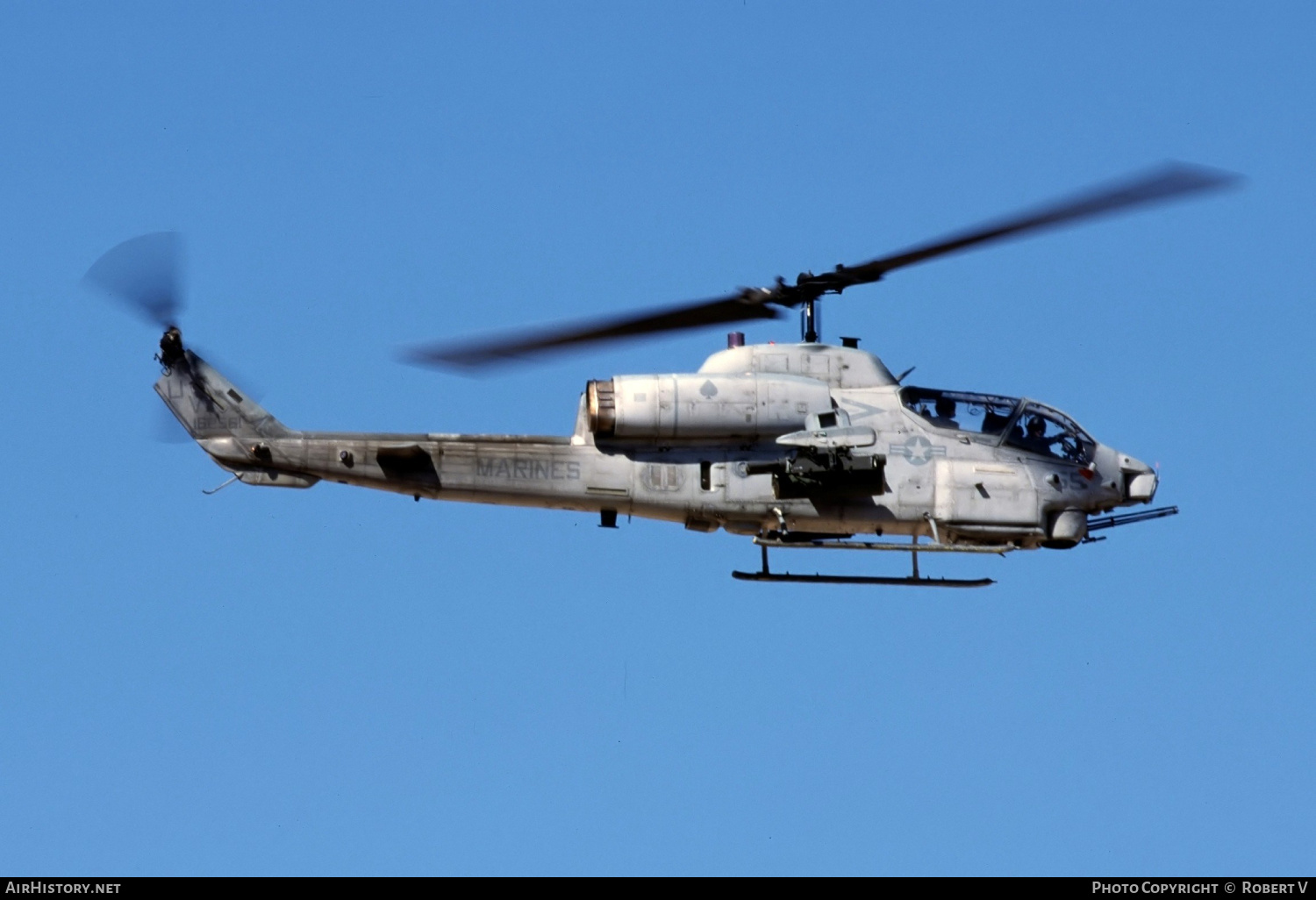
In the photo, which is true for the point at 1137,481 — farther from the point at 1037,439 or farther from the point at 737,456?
the point at 737,456

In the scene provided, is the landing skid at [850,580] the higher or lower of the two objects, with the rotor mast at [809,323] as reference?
lower

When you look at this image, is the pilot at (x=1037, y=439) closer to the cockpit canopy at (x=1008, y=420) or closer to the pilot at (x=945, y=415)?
the cockpit canopy at (x=1008, y=420)

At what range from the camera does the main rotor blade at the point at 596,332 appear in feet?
61.5

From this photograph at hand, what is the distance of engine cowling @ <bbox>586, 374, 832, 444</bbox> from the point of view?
19859 mm

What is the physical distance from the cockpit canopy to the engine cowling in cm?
125

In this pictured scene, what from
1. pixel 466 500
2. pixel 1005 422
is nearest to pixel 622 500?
pixel 466 500

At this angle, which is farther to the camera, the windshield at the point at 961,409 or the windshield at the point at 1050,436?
the windshield at the point at 1050,436

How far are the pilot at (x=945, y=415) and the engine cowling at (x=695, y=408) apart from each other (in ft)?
4.25

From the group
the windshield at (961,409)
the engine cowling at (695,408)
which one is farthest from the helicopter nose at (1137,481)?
the engine cowling at (695,408)

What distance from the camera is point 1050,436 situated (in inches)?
831

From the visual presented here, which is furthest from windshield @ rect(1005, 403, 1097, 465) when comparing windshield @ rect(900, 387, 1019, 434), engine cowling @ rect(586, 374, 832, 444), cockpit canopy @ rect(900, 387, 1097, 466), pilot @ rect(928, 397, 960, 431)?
engine cowling @ rect(586, 374, 832, 444)

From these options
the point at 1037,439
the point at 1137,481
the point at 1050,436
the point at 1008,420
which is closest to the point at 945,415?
the point at 1008,420

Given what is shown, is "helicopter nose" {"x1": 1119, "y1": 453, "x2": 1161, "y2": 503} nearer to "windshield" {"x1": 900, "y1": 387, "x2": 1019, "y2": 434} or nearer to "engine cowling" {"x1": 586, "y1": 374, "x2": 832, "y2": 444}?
"windshield" {"x1": 900, "y1": 387, "x2": 1019, "y2": 434}
